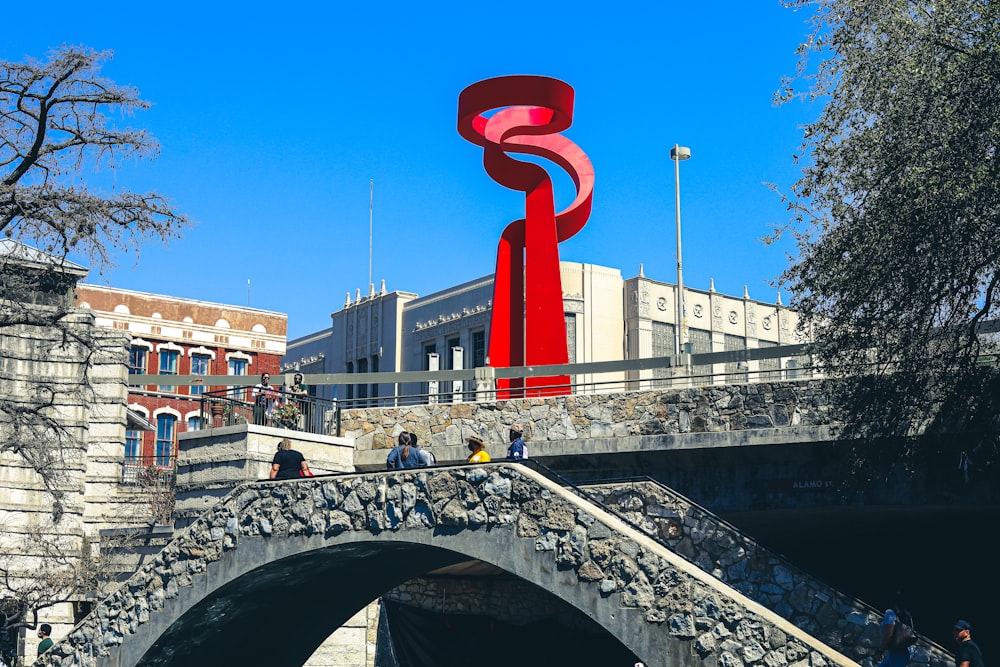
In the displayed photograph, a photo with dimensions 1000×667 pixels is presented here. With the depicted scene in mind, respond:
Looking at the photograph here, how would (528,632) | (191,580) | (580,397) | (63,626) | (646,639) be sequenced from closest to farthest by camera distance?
(646,639) < (191,580) < (580,397) < (528,632) < (63,626)

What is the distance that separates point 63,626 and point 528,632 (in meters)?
10.9

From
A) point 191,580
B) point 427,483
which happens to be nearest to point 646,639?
point 427,483

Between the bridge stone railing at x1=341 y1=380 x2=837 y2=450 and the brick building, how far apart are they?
33068 mm

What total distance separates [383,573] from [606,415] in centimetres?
500

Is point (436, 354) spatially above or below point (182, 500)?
above

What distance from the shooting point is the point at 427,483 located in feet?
52.3

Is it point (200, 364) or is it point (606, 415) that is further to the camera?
point (200, 364)

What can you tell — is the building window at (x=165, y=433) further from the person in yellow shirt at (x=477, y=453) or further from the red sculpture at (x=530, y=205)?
the person in yellow shirt at (x=477, y=453)

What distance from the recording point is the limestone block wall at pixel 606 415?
1986 centimetres

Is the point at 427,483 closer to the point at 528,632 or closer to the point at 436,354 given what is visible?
the point at 528,632

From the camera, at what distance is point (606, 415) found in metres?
22.0

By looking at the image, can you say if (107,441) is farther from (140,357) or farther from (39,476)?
(140,357)

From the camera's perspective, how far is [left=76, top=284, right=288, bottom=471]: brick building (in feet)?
183

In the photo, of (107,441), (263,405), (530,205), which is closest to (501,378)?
(263,405)
